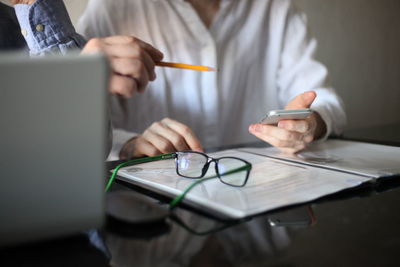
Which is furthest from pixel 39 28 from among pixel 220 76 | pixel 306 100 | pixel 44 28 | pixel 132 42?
pixel 220 76

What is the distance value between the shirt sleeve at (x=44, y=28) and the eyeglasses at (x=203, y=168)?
209 millimetres

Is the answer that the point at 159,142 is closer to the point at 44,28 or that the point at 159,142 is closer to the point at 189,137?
the point at 189,137

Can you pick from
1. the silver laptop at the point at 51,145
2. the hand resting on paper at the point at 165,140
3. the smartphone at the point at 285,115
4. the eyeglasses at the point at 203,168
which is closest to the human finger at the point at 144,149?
the hand resting on paper at the point at 165,140

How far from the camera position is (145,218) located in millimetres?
386

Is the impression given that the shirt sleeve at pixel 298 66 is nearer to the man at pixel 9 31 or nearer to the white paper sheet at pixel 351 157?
the white paper sheet at pixel 351 157

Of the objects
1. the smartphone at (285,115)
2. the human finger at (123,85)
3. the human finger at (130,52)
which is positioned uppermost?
the human finger at (130,52)

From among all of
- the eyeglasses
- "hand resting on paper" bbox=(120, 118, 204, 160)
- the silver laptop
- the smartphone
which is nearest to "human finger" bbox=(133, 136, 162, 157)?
"hand resting on paper" bbox=(120, 118, 204, 160)

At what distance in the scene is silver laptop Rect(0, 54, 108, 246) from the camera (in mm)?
302

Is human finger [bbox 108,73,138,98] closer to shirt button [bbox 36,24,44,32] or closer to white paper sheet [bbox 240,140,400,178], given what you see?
shirt button [bbox 36,24,44,32]

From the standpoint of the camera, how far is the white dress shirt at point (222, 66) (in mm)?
889

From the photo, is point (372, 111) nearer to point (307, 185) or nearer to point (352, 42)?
point (352, 42)

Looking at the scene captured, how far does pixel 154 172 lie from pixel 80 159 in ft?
0.87

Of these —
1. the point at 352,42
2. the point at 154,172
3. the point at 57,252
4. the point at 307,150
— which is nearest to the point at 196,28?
the point at 307,150

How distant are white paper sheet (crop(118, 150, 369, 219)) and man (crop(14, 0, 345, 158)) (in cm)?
15
